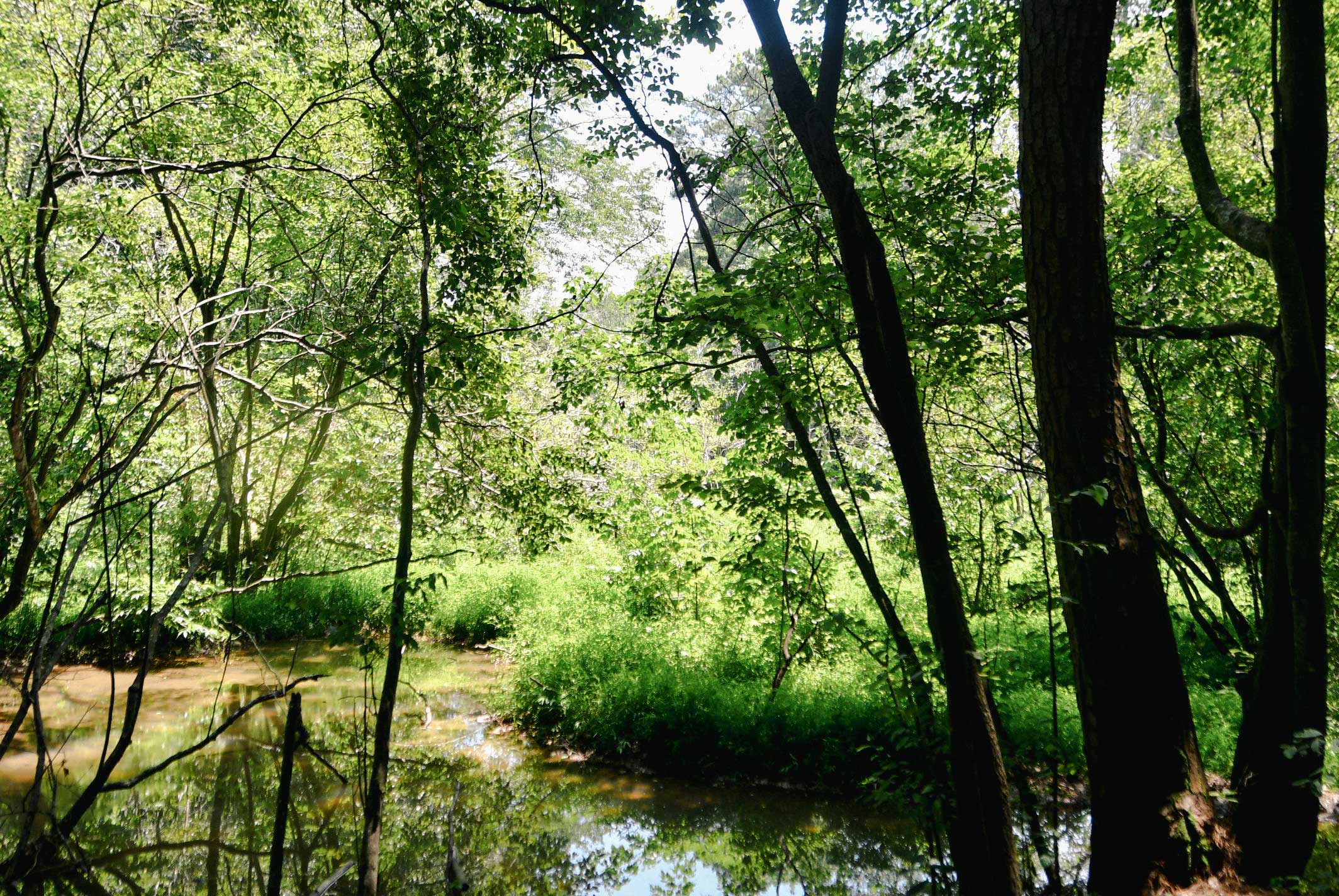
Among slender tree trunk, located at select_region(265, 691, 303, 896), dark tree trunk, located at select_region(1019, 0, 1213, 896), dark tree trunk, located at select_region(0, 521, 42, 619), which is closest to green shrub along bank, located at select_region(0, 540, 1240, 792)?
dark tree trunk, located at select_region(0, 521, 42, 619)

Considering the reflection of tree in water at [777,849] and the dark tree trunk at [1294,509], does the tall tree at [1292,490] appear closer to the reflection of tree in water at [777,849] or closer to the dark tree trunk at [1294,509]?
the dark tree trunk at [1294,509]

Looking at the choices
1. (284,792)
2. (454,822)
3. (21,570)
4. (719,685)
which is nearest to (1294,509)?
(284,792)

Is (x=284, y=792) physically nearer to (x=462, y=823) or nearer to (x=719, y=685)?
(x=462, y=823)

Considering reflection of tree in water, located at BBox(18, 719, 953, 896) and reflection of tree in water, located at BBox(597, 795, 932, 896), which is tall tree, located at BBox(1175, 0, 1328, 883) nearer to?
reflection of tree in water, located at BBox(18, 719, 953, 896)

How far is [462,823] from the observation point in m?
5.95


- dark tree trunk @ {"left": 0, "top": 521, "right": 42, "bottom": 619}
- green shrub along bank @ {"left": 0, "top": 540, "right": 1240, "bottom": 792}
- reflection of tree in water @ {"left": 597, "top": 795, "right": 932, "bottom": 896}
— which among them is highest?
dark tree trunk @ {"left": 0, "top": 521, "right": 42, "bottom": 619}

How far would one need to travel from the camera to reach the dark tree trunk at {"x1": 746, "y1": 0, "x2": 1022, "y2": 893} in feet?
8.38

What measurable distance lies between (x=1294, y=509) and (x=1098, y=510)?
0.98 m

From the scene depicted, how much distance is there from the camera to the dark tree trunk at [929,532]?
255 centimetres

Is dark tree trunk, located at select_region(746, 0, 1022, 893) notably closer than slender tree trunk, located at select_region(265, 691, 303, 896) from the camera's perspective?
No

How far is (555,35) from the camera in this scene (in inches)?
210

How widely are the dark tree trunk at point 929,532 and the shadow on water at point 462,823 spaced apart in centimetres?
89

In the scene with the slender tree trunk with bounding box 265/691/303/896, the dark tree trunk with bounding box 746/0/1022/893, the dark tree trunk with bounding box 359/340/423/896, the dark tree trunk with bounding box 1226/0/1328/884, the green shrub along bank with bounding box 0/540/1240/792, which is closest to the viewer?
the slender tree trunk with bounding box 265/691/303/896

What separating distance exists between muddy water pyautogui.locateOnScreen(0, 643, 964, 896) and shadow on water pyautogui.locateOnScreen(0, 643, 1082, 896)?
16 mm
